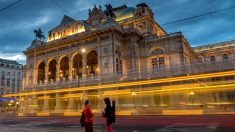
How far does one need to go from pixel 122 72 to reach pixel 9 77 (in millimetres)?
63349

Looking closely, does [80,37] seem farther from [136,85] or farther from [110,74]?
[136,85]

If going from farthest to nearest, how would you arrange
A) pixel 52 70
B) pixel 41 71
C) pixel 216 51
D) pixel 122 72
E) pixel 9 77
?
pixel 9 77 < pixel 216 51 < pixel 41 71 < pixel 52 70 < pixel 122 72

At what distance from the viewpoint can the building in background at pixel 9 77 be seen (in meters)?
82.0

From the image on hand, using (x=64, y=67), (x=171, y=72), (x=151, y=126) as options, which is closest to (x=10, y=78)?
(x=64, y=67)

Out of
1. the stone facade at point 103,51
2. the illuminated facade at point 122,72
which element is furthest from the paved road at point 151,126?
the stone facade at point 103,51

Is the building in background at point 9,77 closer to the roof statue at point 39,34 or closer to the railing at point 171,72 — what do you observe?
the roof statue at point 39,34

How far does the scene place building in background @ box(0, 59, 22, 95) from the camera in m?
82.0

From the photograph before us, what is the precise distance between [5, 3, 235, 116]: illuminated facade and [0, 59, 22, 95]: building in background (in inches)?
1277

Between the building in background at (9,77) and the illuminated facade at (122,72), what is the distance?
106ft

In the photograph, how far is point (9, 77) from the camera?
85.8m

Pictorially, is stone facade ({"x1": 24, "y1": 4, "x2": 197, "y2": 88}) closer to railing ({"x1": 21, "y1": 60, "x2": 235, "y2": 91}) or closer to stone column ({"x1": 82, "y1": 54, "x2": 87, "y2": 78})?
stone column ({"x1": 82, "y1": 54, "x2": 87, "y2": 78})

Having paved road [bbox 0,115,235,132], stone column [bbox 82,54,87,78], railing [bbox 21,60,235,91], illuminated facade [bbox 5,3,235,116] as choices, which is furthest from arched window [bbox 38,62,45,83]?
paved road [bbox 0,115,235,132]

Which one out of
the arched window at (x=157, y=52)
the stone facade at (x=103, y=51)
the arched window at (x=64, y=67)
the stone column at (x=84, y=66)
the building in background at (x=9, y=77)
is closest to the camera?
the stone facade at (x=103, y=51)

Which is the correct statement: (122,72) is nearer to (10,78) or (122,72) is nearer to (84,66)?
(84,66)
